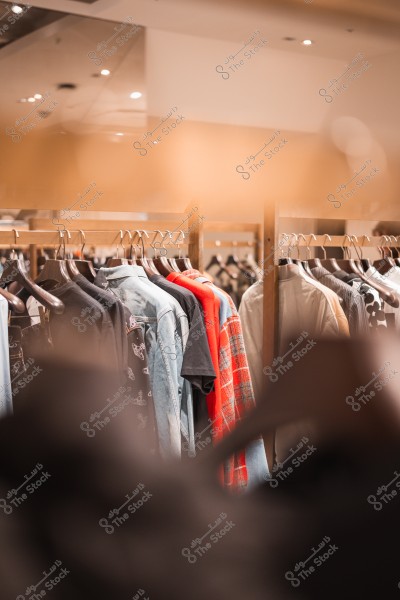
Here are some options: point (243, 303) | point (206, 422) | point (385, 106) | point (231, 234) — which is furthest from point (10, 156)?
point (231, 234)

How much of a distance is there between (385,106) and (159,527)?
0.54 meters

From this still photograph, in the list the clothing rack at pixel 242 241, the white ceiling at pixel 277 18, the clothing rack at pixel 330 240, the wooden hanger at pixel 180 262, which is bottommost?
the wooden hanger at pixel 180 262

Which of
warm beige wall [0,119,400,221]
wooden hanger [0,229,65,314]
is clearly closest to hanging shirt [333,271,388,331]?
warm beige wall [0,119,400,221]

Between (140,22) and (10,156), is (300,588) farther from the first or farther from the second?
(10,156)

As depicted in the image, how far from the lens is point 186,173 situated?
784mm

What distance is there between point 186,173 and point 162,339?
696 millimetres

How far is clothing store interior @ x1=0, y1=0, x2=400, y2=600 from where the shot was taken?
1.34 ft

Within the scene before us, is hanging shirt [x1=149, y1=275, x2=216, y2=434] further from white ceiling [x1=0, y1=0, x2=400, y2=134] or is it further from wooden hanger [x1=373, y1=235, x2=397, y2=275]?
wooden hanger [x1=373, y1=235, x2=397, y2=275]

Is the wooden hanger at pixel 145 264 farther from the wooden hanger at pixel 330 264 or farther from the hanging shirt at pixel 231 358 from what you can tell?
the wooden hanger at pixel 330 264

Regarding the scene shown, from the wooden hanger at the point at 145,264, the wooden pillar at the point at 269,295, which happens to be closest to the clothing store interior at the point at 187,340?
the wooden hanger at the point at 145,264

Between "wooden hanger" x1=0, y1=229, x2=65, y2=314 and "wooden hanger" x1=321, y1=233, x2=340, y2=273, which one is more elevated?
"wooden hanger" x1=321, y1=233, x2=340, y2=273

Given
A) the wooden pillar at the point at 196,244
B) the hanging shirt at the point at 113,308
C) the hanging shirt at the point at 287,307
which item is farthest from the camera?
the wooden pillar at the point at 196,244

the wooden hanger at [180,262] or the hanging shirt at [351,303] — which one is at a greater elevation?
the wooden hanger at [180,262]

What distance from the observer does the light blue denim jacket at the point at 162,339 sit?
4.68ft
